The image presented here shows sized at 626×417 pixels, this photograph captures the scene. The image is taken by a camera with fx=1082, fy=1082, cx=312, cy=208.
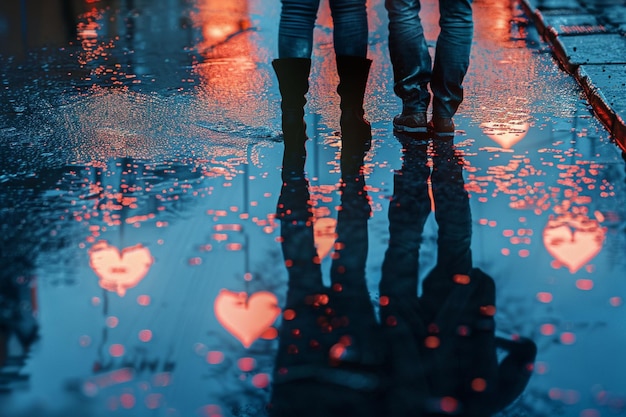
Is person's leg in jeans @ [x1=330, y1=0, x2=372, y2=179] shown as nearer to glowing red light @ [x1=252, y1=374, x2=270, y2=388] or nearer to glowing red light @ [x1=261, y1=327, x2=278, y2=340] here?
glowing red light @ [x1=261, y1=327, x2=278, y2=340]

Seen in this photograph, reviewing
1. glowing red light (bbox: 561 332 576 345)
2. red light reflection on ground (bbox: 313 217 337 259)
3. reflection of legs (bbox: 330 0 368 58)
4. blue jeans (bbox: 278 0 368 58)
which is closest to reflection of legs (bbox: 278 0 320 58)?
blue jeans (bbox: 278 0 368 58)

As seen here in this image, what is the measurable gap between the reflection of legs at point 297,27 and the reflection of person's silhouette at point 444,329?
123 centimetres

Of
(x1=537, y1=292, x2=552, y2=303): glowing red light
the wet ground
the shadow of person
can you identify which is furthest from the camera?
(x1=537, y1=292, x2=552, y2=303): glowing red light

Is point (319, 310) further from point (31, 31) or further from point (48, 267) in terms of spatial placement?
point (31, 31)

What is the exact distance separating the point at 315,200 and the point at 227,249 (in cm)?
65

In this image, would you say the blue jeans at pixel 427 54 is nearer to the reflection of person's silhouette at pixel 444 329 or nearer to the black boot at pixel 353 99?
the black boot at pixel 353 99

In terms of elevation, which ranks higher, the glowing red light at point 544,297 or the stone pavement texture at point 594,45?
the stone pavement texture at point 594,45

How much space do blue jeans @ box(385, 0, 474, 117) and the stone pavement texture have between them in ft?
2.60

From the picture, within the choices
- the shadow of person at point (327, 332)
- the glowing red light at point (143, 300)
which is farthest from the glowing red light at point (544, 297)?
the glowing red light at point (143, 300)

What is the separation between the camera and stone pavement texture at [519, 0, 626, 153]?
5.43 meters

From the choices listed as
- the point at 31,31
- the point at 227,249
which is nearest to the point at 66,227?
the point at 227,249

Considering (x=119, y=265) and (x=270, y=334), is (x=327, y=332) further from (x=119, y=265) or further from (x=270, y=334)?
(x=119, y=265)

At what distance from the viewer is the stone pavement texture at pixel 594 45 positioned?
5.43 m

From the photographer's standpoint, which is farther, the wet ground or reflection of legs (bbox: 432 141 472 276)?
reflection of legs (bbox: 432 141 472 276)
